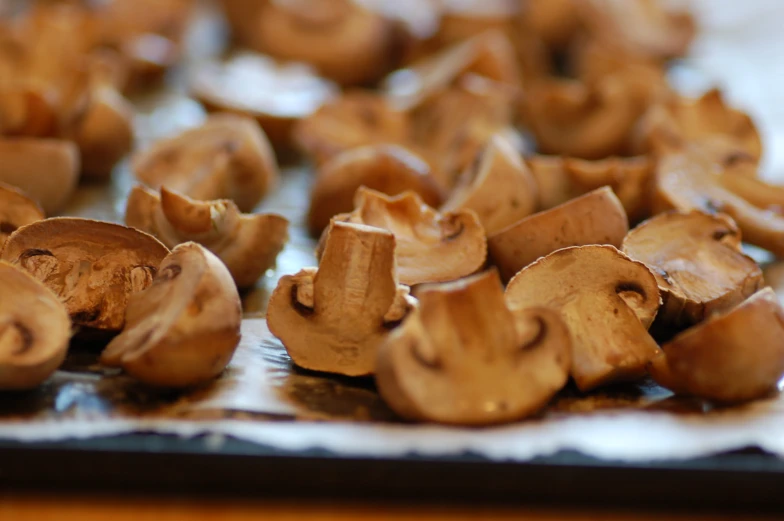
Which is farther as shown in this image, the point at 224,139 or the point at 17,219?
the point at 224,139

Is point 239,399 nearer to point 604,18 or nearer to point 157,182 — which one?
point 157,182

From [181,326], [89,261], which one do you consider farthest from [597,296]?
[89,261]

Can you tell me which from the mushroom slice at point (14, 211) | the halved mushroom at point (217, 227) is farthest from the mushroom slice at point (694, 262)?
the mushroom slice at point (14, 211)

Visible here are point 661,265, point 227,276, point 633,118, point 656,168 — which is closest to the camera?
point 227,276

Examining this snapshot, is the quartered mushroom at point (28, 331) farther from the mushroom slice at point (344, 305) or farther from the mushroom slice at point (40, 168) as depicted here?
the mushroom slice at point (40, 168)

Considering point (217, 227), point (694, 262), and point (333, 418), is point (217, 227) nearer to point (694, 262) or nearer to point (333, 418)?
point (333, 418)

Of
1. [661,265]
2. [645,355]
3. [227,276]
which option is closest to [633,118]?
[661,265]

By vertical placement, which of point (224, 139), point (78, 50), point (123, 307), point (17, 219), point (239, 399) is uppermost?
point (78, 50)

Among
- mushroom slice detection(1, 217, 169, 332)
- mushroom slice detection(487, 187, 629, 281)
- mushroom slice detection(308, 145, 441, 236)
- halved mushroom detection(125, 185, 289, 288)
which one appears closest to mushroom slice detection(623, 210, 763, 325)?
mushroom slice detection(487, 187, 629, 281)
